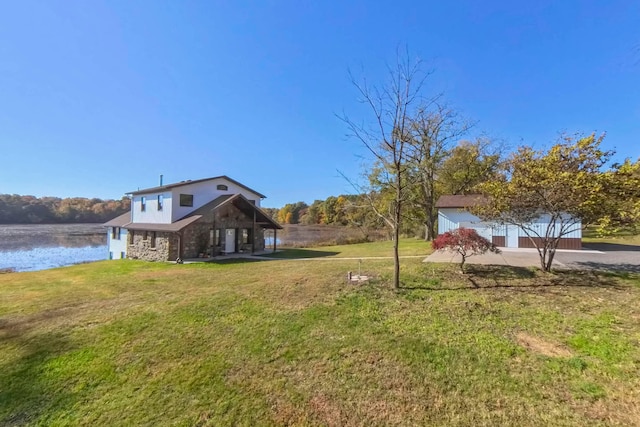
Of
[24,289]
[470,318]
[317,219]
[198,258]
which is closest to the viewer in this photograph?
[470,318]

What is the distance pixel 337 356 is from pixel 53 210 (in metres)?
88.0

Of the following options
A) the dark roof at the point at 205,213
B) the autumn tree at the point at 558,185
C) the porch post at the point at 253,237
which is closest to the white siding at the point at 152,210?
the dark roof at the point at 205,213

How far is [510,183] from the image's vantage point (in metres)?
9.10

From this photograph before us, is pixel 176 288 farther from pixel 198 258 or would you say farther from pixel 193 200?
pixel 193 200

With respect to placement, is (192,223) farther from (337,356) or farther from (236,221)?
(337,356)

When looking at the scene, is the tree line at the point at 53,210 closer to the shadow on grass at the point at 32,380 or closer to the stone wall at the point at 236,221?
the stone wall at the point at 236,221

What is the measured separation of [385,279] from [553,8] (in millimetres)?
10615

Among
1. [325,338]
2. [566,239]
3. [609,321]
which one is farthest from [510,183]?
[566,239]

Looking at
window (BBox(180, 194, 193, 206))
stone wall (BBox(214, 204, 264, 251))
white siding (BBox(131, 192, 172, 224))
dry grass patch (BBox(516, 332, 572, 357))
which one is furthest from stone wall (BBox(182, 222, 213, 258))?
dry grass patch (BBox(516, 332, 572, 357))

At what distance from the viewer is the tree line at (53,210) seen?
6519 centimetres

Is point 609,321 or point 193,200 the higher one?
point 193,200

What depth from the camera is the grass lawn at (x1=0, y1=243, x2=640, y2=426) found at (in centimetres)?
373

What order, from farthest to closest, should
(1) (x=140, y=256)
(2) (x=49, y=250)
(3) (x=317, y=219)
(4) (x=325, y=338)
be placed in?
(3) (x=317, y=219) → (2) (x=49, y=250) → (1) (x=140, y=256) → (4) (x=325, y=338)

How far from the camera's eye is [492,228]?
14.2 meters
